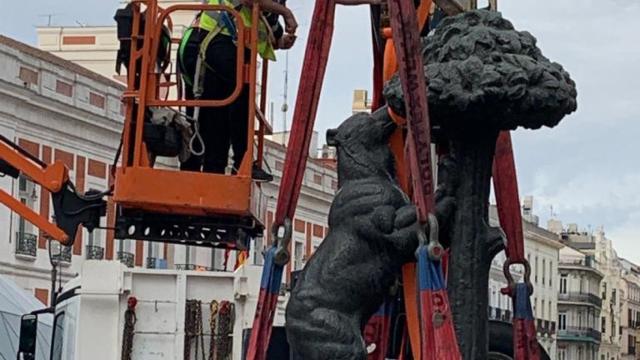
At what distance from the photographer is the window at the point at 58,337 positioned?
9789 millimetres

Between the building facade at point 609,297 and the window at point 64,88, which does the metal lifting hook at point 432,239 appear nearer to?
the window at point 64,88

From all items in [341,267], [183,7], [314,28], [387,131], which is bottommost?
[341,267]

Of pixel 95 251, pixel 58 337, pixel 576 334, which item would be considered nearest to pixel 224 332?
pixel 58 337

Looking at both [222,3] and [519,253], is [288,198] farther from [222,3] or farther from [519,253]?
[222,3]

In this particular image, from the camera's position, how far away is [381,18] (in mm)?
5223

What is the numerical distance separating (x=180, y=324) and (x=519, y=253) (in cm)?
706

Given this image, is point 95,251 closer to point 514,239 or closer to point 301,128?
point 514,239

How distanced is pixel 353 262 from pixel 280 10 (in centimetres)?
262

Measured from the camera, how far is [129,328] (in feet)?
38.4

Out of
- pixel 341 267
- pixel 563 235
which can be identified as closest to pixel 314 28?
pixel 341 267

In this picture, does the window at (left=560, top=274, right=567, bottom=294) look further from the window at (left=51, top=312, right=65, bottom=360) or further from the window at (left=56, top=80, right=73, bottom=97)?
the window at (left=51, top=312, right=65, bottom=360)

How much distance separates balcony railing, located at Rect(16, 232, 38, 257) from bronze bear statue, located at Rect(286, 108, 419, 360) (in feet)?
96.2

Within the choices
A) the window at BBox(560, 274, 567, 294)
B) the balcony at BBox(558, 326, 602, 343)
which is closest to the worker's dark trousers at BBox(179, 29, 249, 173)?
the balcony at BBox(558, 326, 602, 343)

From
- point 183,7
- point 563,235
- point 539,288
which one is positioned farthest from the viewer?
point 563,235
